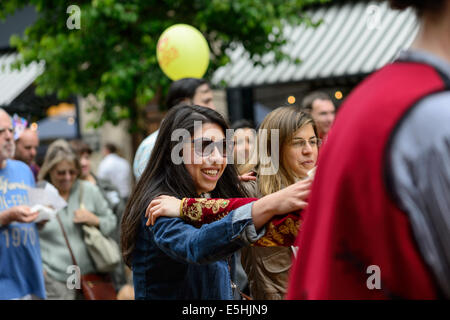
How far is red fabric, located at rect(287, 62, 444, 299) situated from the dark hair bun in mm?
121

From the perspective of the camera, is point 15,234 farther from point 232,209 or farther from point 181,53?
point 232,209

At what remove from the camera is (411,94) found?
101cm

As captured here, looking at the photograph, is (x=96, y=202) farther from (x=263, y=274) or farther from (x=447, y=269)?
(x=447, y=269)

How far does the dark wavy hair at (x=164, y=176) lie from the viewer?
2.47 meters

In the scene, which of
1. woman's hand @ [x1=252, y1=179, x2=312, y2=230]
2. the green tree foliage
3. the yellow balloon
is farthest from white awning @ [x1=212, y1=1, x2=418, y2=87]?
woman's hand @ [x1=252, y1=179, x2=312, y2=230]

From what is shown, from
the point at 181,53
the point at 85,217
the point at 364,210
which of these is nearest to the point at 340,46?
the point at 181,53

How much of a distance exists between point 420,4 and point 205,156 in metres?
1.46

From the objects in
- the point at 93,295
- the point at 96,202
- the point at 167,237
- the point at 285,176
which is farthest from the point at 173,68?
the point at 167,237

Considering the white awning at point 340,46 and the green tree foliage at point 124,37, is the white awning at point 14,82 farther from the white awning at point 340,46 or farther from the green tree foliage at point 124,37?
the white awning at point 340,46

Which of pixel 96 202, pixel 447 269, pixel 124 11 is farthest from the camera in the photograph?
pixel 124 11

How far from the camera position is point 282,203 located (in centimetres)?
166

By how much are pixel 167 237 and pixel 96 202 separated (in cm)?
390

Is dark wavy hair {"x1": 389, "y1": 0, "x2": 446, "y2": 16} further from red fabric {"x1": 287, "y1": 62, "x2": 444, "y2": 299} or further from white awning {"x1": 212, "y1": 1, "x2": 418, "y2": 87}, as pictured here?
white awning {"x1": 212, "y1": 1, "x2": 418, "y2": 87}
